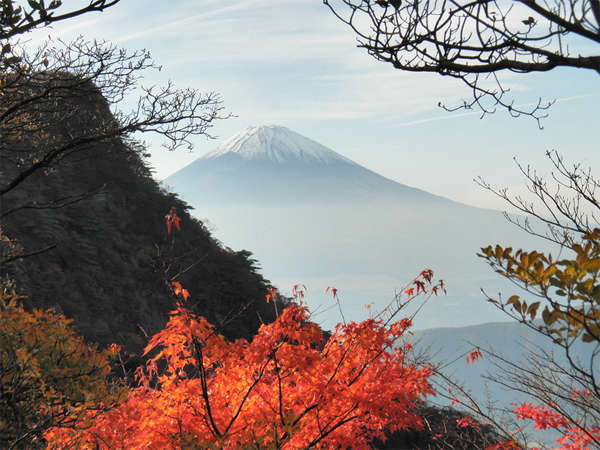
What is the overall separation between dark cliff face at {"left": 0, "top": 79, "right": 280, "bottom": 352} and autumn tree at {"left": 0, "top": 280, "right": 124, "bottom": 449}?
8959mm

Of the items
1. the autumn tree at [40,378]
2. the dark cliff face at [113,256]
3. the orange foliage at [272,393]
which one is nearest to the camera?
the autumn tree at [40,378]

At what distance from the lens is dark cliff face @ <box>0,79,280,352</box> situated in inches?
758

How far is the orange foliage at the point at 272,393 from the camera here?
6.02 metres

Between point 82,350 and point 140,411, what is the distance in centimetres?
110

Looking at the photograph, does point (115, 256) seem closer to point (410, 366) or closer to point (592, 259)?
point (410, 366)

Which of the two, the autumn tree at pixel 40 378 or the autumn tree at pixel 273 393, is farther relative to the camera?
the autumn tree at pixel 273 393

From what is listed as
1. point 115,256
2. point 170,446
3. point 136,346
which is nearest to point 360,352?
point 170,446

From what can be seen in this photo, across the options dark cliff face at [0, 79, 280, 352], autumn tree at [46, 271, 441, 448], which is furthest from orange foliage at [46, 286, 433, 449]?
dark cliff face at [0, 79, 280, 352]

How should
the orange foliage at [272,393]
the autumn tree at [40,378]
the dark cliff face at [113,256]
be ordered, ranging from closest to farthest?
the autumn tree at [40,378], the orange foliage at [272,393], the dark cliff face at [113,256]

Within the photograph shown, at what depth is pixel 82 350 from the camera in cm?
643

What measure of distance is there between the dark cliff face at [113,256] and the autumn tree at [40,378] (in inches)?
353

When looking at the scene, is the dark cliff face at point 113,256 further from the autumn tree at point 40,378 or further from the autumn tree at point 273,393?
the autumn tree at point 40,378

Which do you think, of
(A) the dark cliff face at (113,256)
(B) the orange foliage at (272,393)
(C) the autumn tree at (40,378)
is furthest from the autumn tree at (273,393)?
(A) the dark cliff face at (113,256)

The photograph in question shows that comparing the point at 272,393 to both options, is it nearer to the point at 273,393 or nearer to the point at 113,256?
the point at 273,393
